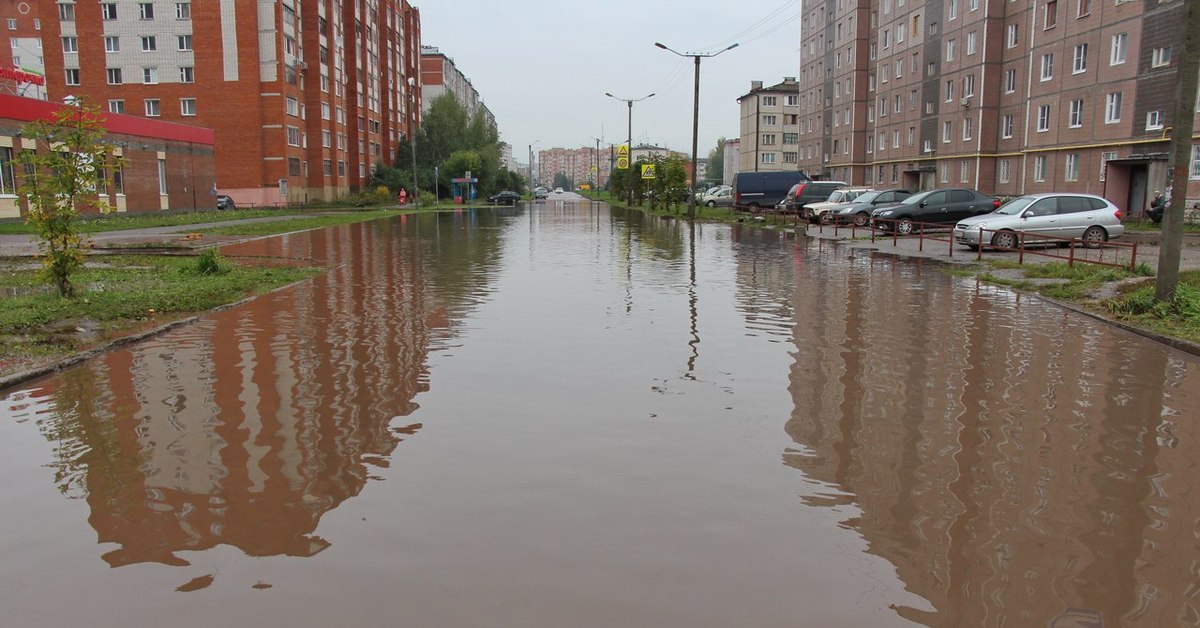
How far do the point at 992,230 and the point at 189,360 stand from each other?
20.2 m

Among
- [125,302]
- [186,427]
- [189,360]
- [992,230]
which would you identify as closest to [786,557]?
[186,427]

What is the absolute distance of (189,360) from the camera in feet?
30.3

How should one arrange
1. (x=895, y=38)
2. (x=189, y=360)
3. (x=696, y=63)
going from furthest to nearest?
1. (x=895, y=38)
2. (x=696, y=63)
3. (x=189, y=360)

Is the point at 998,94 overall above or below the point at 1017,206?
above

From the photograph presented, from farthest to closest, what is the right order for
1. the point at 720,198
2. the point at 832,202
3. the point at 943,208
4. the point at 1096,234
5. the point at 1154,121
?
the point at 720,198 → the point at 832,202 → the point at 1154,121 → the point at 943,208 → the point at 1096,234

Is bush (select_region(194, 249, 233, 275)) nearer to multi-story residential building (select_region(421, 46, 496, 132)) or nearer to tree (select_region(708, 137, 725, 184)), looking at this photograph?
multi-story residential building (select_region(421, 46, 496, 132))

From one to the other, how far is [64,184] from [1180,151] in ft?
50.4

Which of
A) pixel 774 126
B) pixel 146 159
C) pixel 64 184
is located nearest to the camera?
pixel 64 184

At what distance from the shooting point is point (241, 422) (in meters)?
6.93

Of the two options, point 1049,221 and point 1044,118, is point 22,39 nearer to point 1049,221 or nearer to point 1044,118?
point 1044,118

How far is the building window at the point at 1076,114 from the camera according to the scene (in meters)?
41.9

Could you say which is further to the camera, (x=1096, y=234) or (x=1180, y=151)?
(x=1096, y=234)

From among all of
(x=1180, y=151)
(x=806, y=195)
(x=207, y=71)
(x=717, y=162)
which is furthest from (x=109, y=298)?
(x=717, y=162)

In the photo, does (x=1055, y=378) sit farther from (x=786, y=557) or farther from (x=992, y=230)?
(x=992, y=230)
